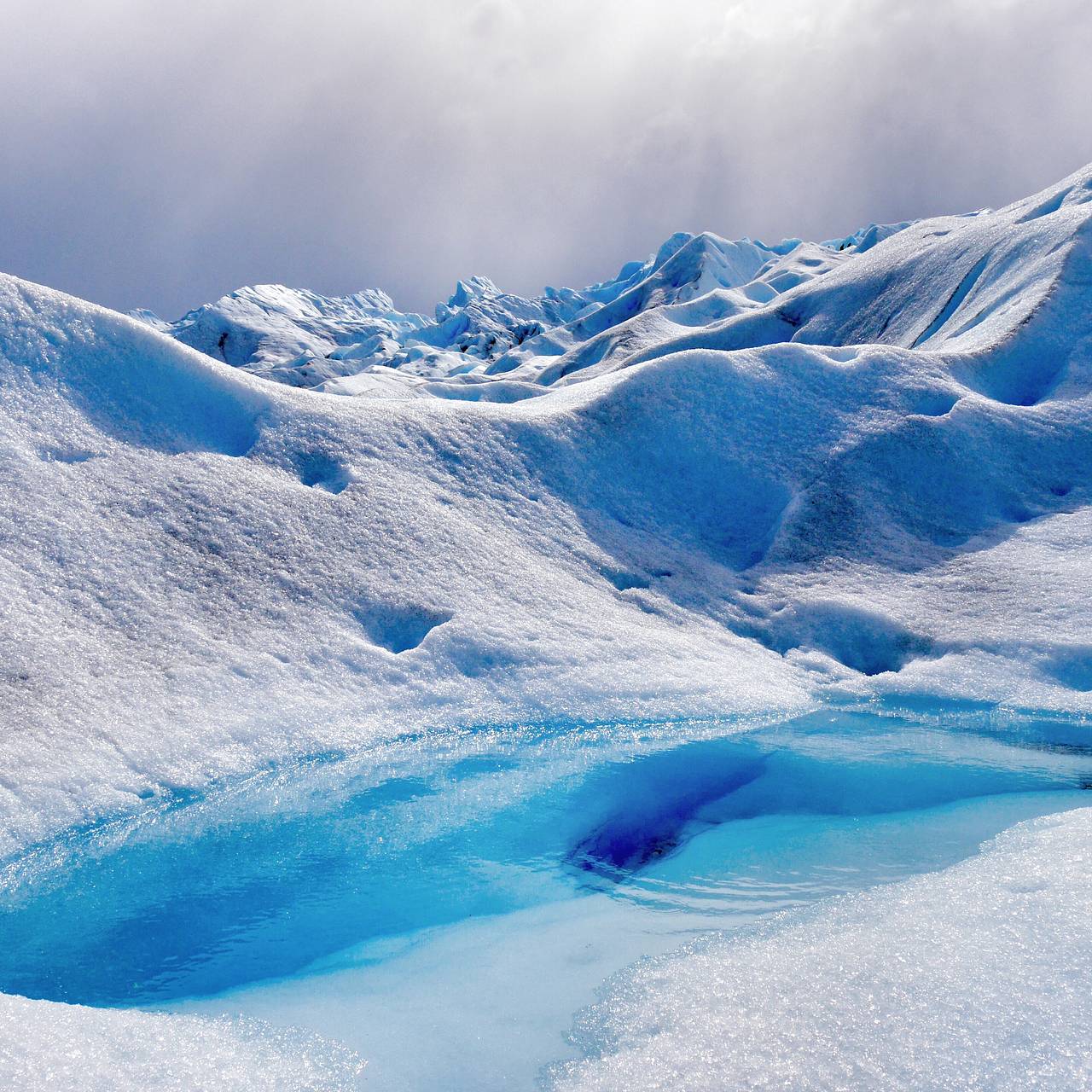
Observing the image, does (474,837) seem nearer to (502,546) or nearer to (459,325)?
(502,546)

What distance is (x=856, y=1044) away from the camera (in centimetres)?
308

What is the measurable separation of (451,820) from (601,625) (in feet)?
10.8

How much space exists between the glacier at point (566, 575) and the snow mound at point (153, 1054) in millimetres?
25

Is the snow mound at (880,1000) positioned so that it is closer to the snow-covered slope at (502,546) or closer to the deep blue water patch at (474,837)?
the deep blue water patch at (474,837)

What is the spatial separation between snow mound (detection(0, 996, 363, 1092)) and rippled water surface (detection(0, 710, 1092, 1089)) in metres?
0.21

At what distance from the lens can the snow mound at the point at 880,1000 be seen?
2.94 metres

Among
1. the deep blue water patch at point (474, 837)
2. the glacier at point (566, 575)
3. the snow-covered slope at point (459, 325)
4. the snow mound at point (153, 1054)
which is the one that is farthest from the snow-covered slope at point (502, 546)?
the snow-covered slope at point (459, 325)

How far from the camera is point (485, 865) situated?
Result: 522 centimetres

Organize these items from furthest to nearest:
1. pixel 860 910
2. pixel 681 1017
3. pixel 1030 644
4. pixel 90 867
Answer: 1. pixel 1030 644
2. pixel 90 867
3. pixel 860 910
4. pixel 681 1017

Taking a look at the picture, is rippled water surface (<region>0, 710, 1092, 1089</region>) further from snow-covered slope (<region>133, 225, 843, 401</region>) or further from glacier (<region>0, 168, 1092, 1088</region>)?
snow-covered slope (<region>133, 225, 843, 401</region>)

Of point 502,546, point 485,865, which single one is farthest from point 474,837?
point 502,546

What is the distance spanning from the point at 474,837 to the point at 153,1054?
260cm

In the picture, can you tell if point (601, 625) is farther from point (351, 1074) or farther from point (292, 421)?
point (351, 1074)

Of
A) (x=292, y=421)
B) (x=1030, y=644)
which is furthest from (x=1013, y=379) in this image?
(x=292, y=421)
